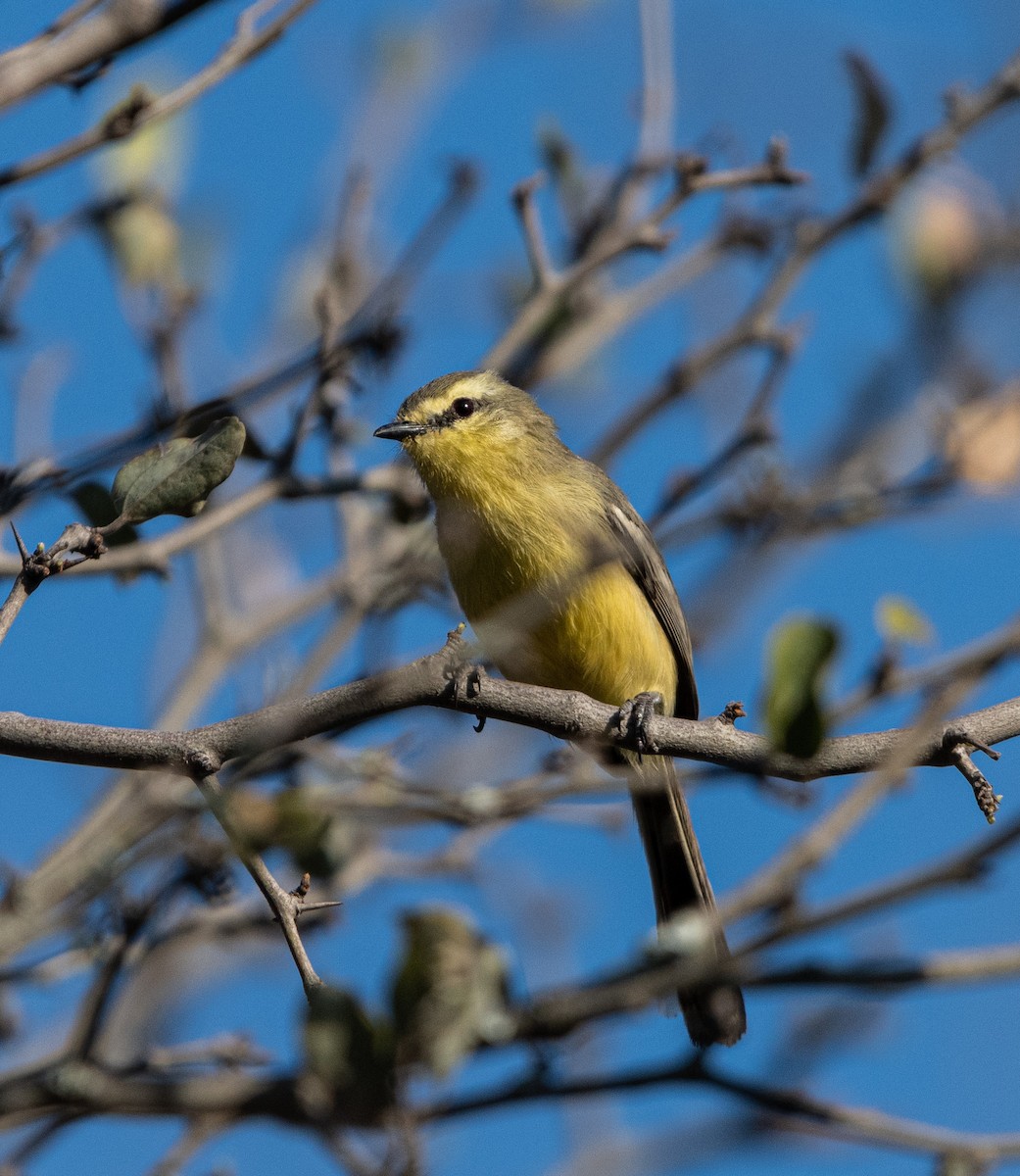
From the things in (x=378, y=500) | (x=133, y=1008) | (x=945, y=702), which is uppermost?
(x=378, y=500)

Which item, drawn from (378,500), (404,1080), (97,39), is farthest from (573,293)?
(404,1080)

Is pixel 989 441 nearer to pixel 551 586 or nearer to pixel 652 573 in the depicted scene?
pixel 652 573

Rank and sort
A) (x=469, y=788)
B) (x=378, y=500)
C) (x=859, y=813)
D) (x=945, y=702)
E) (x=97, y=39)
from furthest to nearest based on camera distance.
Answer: (x=378, y=500) → (x=469, y=788) → (x=97, y=39) → (x=859, y=813) → (x=945, y=702)

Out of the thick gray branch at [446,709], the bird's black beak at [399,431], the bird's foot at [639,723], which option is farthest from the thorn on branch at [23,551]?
the bird's black beak at [399,431]

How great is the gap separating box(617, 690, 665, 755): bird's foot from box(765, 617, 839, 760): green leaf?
2.25ft

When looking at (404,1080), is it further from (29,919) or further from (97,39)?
(97,39)

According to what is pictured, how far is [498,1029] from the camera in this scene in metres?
3.79

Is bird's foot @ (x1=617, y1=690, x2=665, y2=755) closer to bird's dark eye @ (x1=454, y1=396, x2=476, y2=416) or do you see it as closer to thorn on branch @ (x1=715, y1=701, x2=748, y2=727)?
thorn on branch @ (x1=715, y1=701, x2=748, y2=727)

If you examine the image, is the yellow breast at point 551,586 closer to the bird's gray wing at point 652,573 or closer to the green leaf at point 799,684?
the bird's gray wing at point 652,573

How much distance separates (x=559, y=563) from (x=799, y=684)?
266cm

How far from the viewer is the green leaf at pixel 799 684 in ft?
10.7

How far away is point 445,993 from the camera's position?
144 inches

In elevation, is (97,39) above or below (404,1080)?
above

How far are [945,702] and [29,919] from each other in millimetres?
1786
